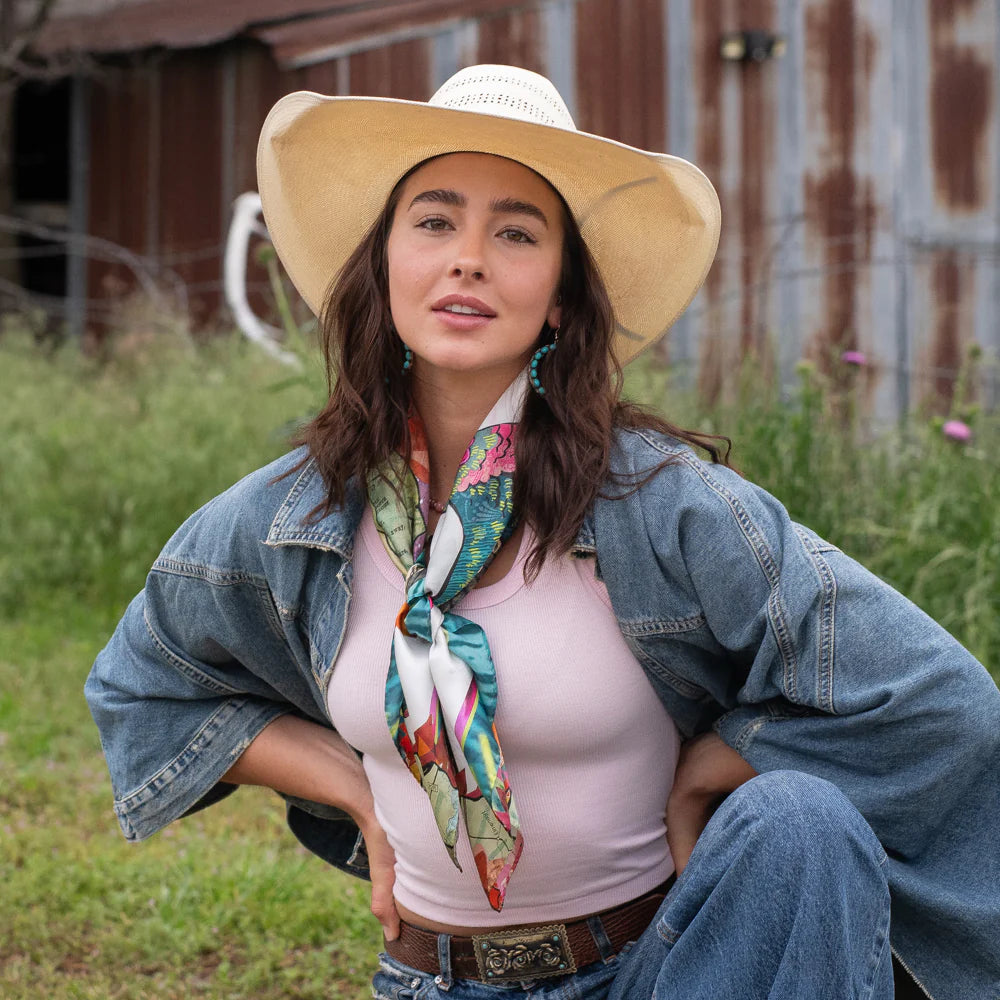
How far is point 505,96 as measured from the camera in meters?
2.23

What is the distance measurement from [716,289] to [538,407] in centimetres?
639

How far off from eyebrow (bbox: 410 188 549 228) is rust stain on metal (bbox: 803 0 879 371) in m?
6.25

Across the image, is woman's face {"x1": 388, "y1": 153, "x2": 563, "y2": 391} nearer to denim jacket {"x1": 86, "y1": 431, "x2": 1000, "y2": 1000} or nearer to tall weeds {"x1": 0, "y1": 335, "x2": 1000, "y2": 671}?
denim jacket {"x1": 86, "y1": 431, "x2": 1000, "y2": 1000}

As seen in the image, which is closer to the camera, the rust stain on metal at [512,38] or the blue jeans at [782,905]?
the blue jeans at [782,905]

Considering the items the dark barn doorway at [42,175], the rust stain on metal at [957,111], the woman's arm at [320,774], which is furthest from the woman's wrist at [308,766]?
the dark barn doorway at [42,175]

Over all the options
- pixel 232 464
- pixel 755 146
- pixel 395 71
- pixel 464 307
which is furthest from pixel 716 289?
pixel 464 307

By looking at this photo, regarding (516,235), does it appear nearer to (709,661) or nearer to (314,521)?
(314,521)

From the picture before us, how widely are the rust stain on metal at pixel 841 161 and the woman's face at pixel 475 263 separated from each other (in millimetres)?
6246

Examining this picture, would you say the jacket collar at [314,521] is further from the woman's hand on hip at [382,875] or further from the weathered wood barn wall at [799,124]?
the weathered wood barn wall at [799,124]

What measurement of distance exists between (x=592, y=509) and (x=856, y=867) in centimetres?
65

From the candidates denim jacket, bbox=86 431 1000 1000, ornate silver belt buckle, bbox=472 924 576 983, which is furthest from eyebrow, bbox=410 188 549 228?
ornate silver belt buckle, bbox=472 924 576 983

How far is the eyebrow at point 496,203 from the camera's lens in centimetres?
225

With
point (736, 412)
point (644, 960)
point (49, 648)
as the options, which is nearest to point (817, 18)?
point (736, 412)

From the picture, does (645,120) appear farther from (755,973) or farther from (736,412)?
(755,973)
